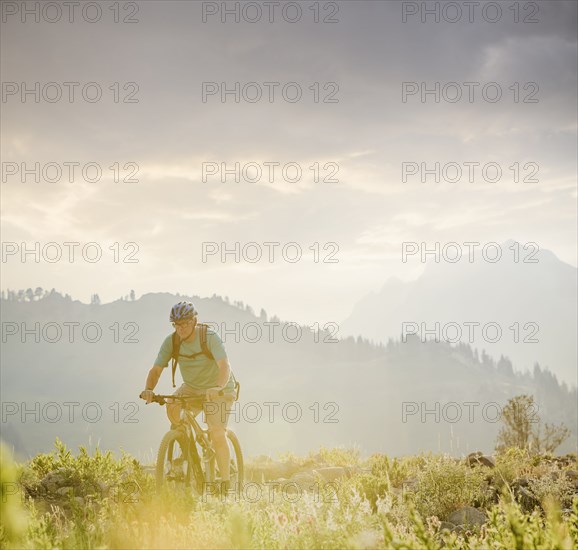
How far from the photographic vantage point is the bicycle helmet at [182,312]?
A: 8.34m

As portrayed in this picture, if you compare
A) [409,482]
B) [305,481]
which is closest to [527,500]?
[409,482]

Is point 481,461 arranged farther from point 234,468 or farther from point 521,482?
point 234,468

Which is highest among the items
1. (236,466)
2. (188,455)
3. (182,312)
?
(182,312)

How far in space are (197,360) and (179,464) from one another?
1.55 metres

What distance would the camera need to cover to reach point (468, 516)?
27.3 feet

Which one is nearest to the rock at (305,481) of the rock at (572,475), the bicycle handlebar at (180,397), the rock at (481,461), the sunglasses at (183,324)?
the rock at (481,461)

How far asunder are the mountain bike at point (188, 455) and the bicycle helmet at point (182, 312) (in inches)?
45.1

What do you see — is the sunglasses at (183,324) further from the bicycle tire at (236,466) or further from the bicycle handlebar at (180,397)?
the bicycle tire at (236,466)

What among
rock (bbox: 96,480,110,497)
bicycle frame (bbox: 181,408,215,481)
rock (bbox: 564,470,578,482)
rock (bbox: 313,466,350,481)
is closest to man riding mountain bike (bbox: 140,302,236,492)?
bicycle frame (bbox: 181,408,215,481)

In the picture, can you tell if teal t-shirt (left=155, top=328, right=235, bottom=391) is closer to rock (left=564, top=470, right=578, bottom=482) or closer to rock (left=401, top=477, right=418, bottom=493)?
rock (left=401, top=477, right=418, bottom=493)

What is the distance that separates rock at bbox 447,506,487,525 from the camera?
322 inches

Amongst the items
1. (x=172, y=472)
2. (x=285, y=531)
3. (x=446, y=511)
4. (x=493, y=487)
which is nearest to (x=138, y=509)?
(x=172, y=472)

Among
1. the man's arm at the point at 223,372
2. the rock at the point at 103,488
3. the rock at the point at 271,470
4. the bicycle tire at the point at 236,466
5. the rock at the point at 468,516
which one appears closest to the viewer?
the rock at the point at 468,516

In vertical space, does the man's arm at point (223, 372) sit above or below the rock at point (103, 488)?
above
